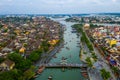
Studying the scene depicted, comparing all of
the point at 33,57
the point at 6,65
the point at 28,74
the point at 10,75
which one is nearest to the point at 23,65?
the point at 6,65

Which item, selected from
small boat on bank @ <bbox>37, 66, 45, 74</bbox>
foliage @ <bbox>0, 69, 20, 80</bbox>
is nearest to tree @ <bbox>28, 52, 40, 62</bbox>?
small boat on bank @ <bbox>37, 66, 45, 74</bbox>

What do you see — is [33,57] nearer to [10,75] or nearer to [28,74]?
[28,74]

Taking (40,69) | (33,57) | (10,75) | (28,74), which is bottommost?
(40,69)

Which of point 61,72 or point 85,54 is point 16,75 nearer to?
point 61,72

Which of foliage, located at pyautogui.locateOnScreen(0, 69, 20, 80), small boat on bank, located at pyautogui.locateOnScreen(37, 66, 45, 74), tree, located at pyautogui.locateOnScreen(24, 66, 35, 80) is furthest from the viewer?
small boat on bank, located at pyautogui.locateOnScreen(37, 66, 45, 74)

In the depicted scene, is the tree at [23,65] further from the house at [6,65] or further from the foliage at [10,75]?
the foliage at [10,75]

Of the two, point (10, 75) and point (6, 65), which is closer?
point (10, 75)

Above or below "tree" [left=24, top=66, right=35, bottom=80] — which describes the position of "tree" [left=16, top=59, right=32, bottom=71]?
above

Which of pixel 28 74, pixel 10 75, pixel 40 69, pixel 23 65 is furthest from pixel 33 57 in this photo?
pixel 10 75

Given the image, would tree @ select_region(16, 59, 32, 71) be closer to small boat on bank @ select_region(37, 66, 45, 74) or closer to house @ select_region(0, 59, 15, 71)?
house @ select_region(0, 59, 15, 71)

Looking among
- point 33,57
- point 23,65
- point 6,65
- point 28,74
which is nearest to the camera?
point 28,74

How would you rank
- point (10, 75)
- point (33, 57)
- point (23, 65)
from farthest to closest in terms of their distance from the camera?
point (33, 57) < point (23, 65) < point (10, 75)

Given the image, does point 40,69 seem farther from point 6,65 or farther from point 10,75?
point 10,75

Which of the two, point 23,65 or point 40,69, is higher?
point 23,65
